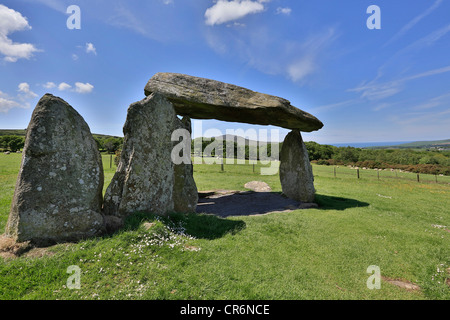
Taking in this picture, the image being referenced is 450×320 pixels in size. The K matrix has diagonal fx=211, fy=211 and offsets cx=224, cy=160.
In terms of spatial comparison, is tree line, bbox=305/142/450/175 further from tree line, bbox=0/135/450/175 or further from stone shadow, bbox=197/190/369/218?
stone shadow, bbox=197/190/369/218

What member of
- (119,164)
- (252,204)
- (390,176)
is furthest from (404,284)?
(390,176)

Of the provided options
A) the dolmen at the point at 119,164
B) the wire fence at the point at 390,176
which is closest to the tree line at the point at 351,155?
the wire fence at the point at 390,176

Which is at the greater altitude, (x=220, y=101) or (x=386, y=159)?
(x=220, y=101)

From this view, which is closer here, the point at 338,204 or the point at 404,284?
the point at 404,284

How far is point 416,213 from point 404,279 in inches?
304

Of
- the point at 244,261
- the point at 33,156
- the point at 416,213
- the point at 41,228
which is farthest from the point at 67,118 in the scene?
the point at 416,213

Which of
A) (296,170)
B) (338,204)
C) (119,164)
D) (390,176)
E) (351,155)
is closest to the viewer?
(119,164)

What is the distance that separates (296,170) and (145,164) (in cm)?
938

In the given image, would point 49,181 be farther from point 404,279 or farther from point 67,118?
point 404,279

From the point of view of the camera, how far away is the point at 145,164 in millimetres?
6996

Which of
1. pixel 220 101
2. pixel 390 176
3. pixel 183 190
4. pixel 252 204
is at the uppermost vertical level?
pixel 220 101

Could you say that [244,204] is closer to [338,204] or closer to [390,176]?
[338,204]
